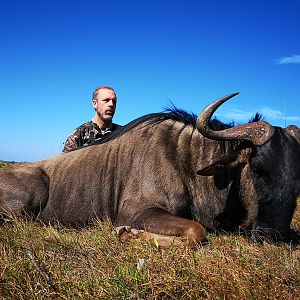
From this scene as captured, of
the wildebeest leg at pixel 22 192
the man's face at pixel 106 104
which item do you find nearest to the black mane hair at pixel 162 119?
the wildebeest leg at pixel 22 192

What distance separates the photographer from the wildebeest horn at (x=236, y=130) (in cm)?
414

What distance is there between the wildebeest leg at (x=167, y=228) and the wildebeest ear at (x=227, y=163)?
616 mm

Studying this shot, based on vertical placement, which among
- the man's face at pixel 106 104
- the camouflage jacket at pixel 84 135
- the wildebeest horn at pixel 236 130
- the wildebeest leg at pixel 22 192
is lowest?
the wildebeest leg at pixel 22 192

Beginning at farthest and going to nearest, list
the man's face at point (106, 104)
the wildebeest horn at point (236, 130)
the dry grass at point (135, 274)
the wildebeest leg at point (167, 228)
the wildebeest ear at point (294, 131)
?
the man's face at point (106, 104) < the wildebeest ear at point (294, 131) < the wildebeest horn at point (236, 130) < the wildebeest leg at point (167, 228) < the dry grass at point (135, 274)

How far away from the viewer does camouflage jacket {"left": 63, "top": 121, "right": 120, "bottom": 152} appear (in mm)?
7164

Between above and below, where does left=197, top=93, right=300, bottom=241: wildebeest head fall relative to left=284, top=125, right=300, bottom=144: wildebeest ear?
below

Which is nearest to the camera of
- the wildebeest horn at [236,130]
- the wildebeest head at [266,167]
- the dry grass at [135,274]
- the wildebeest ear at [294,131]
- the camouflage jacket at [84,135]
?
the dry grass at [135,274]

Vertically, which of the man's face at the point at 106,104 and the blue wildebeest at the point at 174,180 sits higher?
the man's face at the point at 106,104

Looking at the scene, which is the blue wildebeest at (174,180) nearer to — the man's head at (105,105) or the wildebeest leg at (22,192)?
the wildebeest leg at (22,192)

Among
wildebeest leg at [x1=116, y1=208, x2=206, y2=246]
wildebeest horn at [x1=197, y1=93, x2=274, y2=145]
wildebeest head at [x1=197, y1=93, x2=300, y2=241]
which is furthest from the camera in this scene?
wildebeest horn at [x1=197, y1=93, x2=274, y2=145]

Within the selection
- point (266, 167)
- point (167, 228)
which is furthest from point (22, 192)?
point (266, 167)

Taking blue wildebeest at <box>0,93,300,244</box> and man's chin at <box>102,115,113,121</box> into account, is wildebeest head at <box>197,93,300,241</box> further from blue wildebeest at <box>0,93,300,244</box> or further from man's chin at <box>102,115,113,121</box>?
man's chin at <box>102,115,113,121</box>

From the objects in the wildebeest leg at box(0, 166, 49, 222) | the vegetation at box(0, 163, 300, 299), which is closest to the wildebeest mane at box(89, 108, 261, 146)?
the wildebeest leg at box(0, 166, 49, 222)

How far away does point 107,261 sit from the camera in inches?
115
